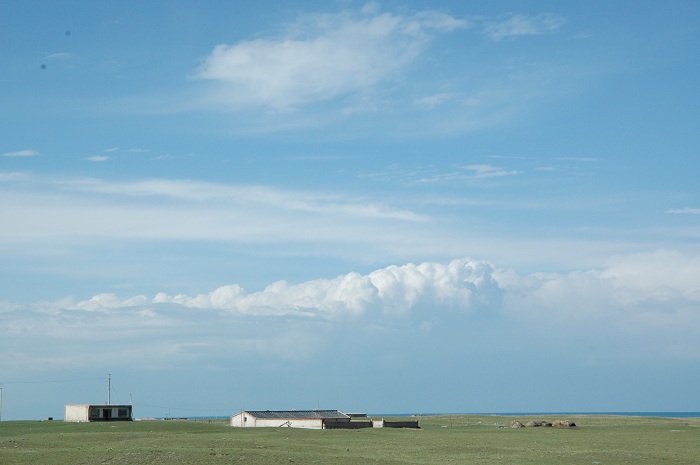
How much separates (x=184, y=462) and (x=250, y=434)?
119 feet

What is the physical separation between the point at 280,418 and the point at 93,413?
1111 inches

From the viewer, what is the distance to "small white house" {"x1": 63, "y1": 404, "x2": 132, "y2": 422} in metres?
130

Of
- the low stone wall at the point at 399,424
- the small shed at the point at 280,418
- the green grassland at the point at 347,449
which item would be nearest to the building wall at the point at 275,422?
the small shed at the point at 280,418

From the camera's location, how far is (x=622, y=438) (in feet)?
323

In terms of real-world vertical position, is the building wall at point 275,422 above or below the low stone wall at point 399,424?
above

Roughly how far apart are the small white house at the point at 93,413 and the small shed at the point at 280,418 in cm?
1792

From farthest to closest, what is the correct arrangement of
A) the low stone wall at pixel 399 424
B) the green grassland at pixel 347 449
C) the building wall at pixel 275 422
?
the low stone wall at pixel 399 424 < the building wall at pixel 275 422 < the green grassland at pixel 347 449

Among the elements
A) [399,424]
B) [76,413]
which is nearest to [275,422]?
[399,424]

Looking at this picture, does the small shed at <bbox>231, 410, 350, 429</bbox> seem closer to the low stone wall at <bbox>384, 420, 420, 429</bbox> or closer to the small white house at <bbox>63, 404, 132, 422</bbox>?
the low stone wall at <bbox>384, 420, 420, 429</bbox>

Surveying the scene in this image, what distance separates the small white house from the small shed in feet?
58.8

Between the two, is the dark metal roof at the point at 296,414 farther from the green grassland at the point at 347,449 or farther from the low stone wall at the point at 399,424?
the green grassland at the point at 347,449

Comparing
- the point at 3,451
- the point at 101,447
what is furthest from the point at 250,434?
the point at 3,451

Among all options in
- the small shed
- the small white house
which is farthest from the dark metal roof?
the small white house

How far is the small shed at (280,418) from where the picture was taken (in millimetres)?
125625
